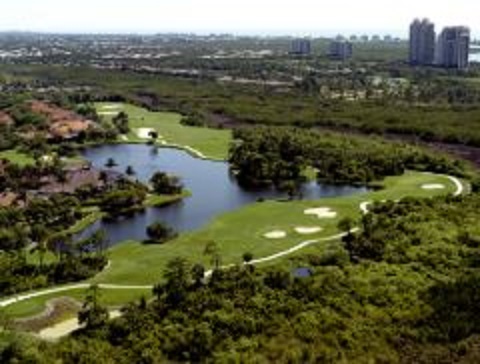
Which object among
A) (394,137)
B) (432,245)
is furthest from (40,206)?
(394,137)

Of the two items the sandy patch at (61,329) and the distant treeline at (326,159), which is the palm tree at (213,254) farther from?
the distant treeline at (326,159)

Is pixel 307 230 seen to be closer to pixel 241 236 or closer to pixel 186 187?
pixel 241 236

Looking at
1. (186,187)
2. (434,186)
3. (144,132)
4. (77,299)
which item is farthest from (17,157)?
(77,299)

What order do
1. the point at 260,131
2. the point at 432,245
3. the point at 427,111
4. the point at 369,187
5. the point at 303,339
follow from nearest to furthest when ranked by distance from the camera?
the point at 303,339 < the point at 432,245 < the point at 369,187 < the point at 260,131 < the point at 427,111

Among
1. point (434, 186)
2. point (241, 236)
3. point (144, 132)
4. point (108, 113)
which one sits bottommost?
point (241, 236)

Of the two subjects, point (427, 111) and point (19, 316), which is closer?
point (19, 316)

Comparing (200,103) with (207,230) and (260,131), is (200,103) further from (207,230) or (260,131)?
(207,230)
